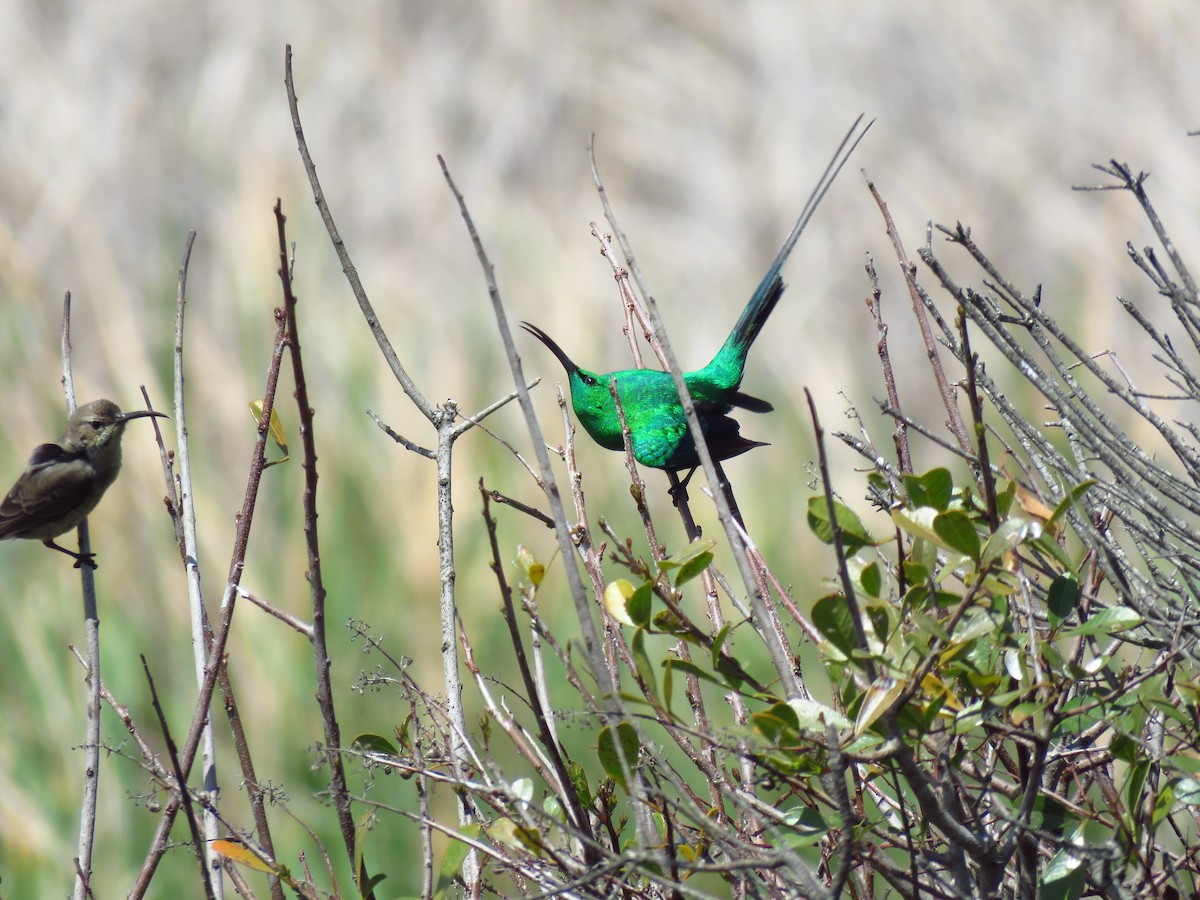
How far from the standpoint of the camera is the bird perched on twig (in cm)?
319

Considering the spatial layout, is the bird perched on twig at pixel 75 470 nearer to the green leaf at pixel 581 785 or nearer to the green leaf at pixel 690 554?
the green leaf at pixel 581 785

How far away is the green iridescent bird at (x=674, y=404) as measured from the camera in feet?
7.42

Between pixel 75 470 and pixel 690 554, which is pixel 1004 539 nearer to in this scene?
pixel 690 554

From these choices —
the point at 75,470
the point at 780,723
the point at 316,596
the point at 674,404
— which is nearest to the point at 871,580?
the point at 780,723

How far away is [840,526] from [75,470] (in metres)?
2.67

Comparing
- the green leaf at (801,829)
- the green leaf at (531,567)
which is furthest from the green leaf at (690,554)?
the green leaf at (801,829)

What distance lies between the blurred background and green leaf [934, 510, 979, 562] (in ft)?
10.2

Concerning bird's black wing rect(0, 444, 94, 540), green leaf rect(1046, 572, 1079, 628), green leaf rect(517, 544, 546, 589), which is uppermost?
bird's black wing rect(0, 444, 94, 540)

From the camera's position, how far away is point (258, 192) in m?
5.03

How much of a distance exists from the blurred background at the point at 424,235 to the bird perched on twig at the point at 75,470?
2.89 ft

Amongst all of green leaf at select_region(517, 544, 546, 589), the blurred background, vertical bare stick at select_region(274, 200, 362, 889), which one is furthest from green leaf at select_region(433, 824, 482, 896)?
the blurred background

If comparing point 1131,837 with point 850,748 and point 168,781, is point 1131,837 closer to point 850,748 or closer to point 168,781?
point 850,748

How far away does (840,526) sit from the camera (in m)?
1.03

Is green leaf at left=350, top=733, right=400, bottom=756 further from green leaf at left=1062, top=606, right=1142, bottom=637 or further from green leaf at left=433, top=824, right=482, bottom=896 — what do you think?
green leaf at left=1062, top=606, right=1142, bottom=637
